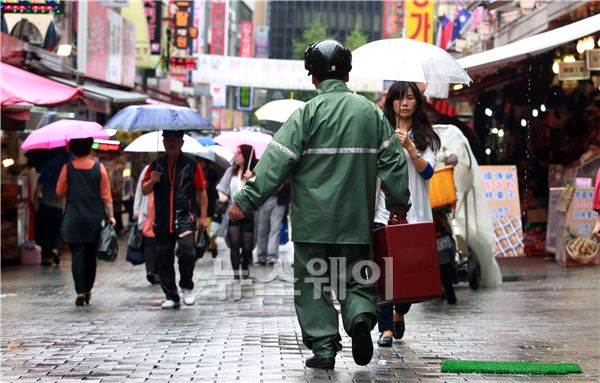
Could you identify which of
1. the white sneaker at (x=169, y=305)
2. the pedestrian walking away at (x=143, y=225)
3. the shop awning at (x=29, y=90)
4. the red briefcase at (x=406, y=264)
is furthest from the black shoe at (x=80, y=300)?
the red briefcase at (x=406, y=264)

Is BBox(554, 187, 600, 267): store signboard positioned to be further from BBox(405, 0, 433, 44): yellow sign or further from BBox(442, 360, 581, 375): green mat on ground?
BBox(405, 0, 433, 44): yellow sign

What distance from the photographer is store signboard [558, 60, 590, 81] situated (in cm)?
1335

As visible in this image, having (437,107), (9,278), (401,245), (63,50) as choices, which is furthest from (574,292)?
(63,50)

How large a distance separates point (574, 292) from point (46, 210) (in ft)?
27.1

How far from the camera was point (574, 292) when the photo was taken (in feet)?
36.8

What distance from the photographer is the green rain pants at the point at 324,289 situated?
252 inches

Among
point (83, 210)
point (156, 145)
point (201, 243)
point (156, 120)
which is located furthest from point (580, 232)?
point (83, 210)

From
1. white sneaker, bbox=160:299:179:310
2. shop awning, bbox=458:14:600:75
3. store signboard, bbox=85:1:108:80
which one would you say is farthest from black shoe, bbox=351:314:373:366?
store signboard, bbox=85:1:108:80

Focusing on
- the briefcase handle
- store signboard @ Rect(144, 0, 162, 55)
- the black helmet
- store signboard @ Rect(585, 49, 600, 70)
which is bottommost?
the briefcase handle

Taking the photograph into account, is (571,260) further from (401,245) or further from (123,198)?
(123,198)

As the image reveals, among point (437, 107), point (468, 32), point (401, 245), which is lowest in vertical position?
point (401, 245)

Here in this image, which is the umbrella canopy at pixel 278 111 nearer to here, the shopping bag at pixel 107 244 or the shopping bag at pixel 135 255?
the shopping bag at pixel 135 255

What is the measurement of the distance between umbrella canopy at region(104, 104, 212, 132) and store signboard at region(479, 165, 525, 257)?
6.02 meters

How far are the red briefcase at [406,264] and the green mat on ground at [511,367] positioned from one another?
473mm
